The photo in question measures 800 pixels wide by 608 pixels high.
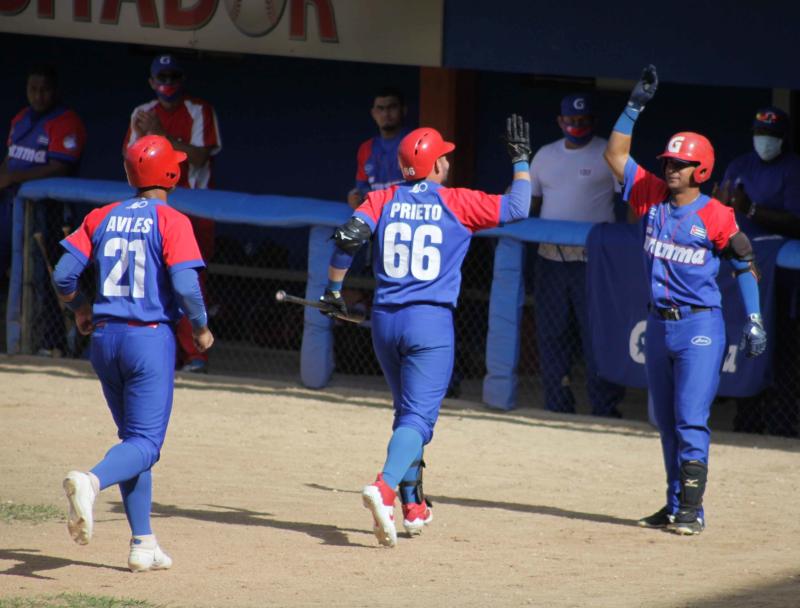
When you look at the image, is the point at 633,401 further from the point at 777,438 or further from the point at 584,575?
the point at 584,575

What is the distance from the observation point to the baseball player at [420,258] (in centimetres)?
632

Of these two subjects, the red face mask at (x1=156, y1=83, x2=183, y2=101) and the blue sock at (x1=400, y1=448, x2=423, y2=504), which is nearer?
the blue sock at (x1=400, y1=448, x2=423, y2=504)

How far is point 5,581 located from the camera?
18.4 feet

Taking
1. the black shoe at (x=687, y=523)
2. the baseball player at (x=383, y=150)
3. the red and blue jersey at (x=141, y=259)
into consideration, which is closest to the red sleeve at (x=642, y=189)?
the black shoe at (x=687, y=523)

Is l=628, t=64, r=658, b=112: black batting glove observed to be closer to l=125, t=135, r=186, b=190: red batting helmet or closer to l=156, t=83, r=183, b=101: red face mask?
l=125, t=135, r=186, b=190: red batting helmet

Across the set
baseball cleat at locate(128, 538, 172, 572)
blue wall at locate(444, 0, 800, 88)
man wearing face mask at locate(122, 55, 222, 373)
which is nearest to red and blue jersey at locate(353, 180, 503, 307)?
baseball cleat at locate(128, 538, 172, 572)

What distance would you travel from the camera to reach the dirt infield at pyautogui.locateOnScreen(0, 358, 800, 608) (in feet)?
18.6

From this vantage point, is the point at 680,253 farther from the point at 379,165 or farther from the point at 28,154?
the point at 28,154

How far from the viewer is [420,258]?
6.33m

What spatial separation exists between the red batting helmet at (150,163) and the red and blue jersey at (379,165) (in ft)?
12.6

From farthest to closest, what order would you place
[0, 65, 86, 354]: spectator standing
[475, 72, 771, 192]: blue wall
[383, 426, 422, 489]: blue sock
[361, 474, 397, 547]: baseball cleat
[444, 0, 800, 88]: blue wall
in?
[475, 72, 771, 192]: blue wall
[0, 65, 86, 354]: spectator standing
[444, 0, 800, 88]: blue wall
[383, 426, 422, 489]: blue sock
[361, 474, 397, 547]: baseball cleat

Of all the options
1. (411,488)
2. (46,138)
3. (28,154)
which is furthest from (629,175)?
(28,154)

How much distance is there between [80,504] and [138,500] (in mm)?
425

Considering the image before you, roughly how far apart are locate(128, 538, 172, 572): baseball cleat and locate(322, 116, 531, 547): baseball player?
3.39ft
